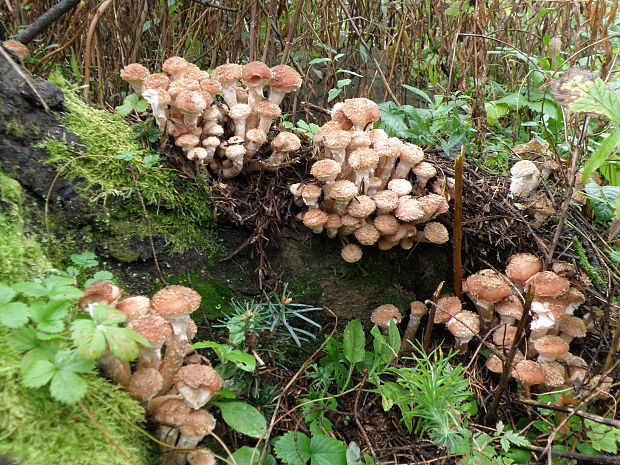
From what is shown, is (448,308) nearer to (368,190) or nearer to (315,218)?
(368,190)

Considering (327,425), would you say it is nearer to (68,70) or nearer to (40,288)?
(40,288)

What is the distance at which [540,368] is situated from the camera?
2402 mm

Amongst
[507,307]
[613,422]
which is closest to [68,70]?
[507,307]

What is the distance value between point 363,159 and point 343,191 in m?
0.26

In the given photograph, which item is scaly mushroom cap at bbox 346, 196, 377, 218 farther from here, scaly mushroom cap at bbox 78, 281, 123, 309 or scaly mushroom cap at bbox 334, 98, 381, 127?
scaly mushroom cap at bbox 78, 281, 123, 309

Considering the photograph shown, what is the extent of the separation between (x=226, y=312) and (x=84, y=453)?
119 centimetres

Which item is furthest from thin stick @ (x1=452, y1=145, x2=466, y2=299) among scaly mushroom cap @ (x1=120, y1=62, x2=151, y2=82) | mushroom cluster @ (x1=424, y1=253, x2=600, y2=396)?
scaly mushroom cap @ (x1=120, y1=62, x2=151, y2=82)

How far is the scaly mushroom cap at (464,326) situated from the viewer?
103 inches

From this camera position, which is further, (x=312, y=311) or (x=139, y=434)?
(x=312, y=311)

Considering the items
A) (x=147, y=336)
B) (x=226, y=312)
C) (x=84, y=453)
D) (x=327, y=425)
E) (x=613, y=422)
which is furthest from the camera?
(x=226, y=312)

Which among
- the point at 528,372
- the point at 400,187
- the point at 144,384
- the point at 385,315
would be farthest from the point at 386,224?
the point at 144,384

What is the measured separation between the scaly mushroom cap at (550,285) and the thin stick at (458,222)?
44 cm

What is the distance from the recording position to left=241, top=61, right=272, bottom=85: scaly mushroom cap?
2734 mm

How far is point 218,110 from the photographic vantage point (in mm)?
2781
